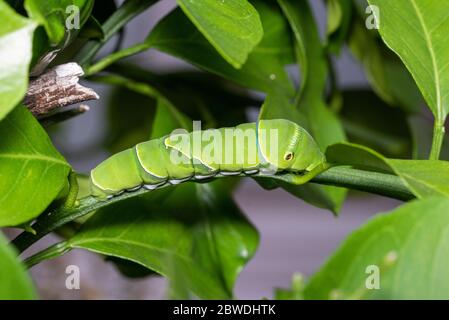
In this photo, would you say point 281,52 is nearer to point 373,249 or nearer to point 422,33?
point 422,33

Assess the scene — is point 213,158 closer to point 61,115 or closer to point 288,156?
point 288,156

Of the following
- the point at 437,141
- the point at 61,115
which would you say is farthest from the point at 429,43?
the point at 61,115

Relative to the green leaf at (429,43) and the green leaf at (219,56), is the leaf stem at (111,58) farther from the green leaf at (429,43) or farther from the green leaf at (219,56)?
the green leaf at (429,43)

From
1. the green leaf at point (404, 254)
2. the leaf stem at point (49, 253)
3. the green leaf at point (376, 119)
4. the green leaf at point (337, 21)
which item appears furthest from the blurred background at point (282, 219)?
the green leaf at point (404, 254)

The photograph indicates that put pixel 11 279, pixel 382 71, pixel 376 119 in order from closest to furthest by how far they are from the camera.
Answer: pixel 11 279
pixel 382 71
pixel 376 119

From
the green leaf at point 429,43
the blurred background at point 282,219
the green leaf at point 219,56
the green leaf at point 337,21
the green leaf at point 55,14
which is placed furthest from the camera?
the blurred background at point 282,219

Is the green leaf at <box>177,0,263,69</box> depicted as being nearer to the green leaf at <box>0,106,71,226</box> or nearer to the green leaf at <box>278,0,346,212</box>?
the green leaf at <box>0,106,71,226</box>
